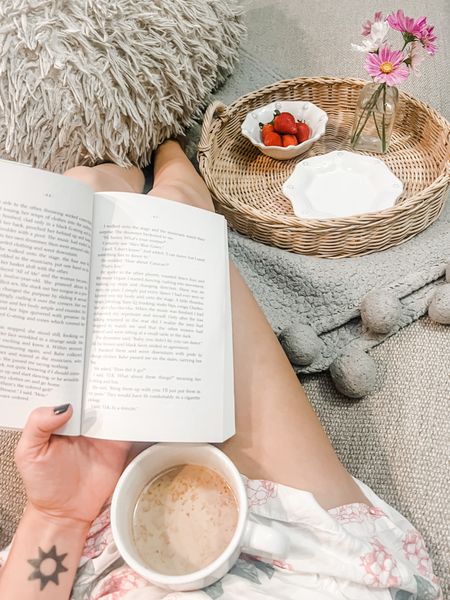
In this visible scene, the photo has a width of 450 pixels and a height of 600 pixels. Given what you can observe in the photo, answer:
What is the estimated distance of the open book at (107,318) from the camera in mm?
534

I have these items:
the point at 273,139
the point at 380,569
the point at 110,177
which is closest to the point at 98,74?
the point at 110,177

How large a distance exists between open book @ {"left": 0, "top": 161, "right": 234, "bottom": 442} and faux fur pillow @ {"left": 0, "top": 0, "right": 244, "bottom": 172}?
0.87 ft

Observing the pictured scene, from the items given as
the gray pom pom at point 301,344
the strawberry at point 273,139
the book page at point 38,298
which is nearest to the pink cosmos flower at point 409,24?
the strawberry at point 273,139

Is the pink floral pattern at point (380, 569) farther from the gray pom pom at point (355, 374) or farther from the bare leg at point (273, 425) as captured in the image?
the gray pom pom at point (355, 374)

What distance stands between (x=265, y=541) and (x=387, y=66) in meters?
0.81

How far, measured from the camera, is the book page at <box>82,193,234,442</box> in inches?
21.5

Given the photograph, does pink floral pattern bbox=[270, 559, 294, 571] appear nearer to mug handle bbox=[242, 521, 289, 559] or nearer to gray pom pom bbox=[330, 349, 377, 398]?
mug handle bbox=[242, 521, 289, 559]

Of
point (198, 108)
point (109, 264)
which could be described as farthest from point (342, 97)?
point (109, 264)

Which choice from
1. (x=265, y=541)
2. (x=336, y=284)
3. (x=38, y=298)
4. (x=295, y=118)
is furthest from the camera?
(x=295, y=118)

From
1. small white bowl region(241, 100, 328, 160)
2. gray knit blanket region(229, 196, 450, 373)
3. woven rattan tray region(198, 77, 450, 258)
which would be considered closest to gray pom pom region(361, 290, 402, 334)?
gray knit blanket region(229, 196, 450, 373)

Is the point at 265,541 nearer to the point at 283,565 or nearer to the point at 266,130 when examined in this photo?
the point at 283,565

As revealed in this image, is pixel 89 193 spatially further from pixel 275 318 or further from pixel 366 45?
pixel 366 45

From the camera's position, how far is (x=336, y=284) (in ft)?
2.84

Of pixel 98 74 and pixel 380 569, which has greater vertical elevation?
pixel 98 74
